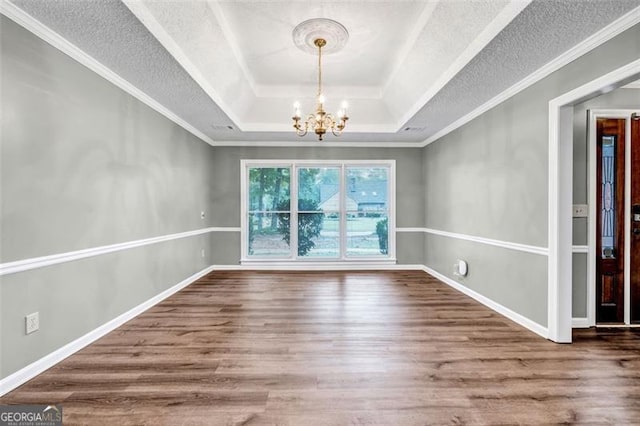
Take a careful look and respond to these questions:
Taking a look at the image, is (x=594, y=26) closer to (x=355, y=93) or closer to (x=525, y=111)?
(x=525, y=111)

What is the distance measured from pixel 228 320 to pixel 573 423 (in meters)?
2.92

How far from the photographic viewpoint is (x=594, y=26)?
7.26 feet

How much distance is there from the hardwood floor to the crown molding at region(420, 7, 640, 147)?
2496 mm

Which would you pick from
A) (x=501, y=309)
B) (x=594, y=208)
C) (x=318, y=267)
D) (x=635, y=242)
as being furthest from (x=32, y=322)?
(x=635, y=242)

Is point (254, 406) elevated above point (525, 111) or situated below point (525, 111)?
below

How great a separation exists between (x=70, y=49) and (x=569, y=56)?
4181mm

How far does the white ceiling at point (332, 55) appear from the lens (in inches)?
85.4

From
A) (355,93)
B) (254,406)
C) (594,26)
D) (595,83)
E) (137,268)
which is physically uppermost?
(355,93)

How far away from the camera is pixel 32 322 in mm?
2184

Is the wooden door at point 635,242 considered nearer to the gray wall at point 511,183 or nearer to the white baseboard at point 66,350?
the gray wall at point 511,183

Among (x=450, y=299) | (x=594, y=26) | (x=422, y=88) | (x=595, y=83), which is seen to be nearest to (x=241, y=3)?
(x=422, y=88)

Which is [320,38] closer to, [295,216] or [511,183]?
[511,183]

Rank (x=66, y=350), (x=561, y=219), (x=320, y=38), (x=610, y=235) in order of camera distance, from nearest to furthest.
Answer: (x=66, y=350) → (x=561, y=219) → (x=610, y=235) → (x=320, y=38)

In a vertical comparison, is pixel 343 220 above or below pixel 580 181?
below
